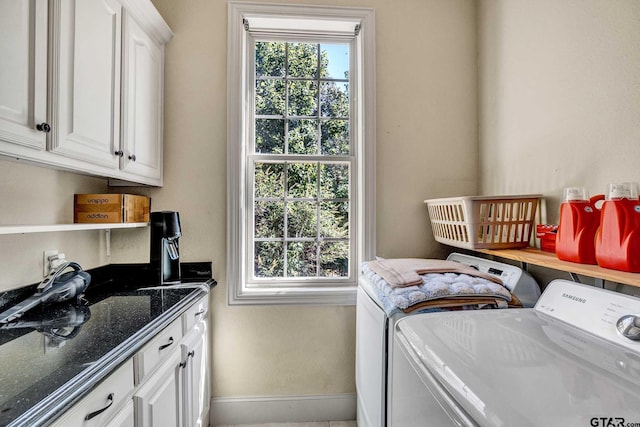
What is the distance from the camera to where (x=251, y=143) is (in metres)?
1.97

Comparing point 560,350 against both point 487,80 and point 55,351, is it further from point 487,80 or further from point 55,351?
point 487,80

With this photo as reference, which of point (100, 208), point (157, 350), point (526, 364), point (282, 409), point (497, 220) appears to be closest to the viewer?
point (526, 364)

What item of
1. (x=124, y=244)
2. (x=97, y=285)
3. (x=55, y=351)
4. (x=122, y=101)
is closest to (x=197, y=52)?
(x=122, y=101)

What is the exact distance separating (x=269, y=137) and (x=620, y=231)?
1.72m

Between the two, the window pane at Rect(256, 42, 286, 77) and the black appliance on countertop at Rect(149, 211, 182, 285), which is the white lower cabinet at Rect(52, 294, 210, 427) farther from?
the window pane at Rect(256, 42, 286, 77)

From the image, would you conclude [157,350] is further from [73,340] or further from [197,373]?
[197,373]

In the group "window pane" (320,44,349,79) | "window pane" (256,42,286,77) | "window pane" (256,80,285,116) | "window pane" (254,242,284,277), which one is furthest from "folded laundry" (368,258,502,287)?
"window pane" (256,42,286,77)

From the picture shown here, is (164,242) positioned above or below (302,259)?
above

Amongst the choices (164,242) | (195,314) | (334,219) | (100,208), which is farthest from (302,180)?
(100,208)

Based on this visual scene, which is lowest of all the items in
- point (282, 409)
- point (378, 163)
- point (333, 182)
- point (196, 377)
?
point (282, 409)

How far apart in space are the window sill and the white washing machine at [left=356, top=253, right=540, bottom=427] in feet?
0.76

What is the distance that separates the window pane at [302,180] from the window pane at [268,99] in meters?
0.37

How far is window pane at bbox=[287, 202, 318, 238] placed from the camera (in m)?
1.99

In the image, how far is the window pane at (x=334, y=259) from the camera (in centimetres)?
201
